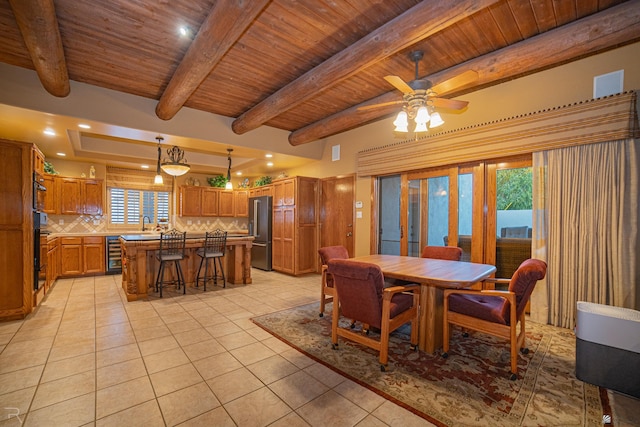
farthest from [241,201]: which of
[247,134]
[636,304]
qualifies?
[636,304]

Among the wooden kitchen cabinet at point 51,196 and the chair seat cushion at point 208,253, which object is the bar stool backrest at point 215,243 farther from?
the wooden kitchen cabinet at point 51,196

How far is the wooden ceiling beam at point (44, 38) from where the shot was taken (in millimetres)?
2074

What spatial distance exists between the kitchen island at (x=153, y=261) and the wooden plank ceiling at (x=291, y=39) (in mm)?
2189

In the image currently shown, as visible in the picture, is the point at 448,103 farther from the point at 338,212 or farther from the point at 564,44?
the point at 338,212

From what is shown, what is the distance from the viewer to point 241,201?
856cm

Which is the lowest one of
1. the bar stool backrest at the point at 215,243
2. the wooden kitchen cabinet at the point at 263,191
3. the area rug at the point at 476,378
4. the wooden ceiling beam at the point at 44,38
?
the area rug at the point at 476,378

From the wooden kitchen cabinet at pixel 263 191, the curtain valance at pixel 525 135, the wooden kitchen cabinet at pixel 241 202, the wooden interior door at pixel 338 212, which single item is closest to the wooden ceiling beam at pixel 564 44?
the curtain valance at pixel 525 135

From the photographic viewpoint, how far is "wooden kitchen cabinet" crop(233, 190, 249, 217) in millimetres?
8484

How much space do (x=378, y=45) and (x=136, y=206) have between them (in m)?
7.19

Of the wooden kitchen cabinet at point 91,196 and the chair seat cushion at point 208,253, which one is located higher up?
the wooden kitchen cabinet at point 91,196

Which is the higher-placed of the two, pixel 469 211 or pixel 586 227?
pixel 469 211

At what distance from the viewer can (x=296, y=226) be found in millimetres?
6047

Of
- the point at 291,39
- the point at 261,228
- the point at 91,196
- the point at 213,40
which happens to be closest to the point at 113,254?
the point at 91,196

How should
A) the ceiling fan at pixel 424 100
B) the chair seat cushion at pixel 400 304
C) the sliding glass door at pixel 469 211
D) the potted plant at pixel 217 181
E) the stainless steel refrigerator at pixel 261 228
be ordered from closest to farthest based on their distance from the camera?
the chair seat cushion at pixel 400 304, the ceiling fan at pixel 424 100, the sliding glass door at pixel 469 211, the stainless steel refrigerator at pixel 261 228, the potted plant at pixel 217 181
